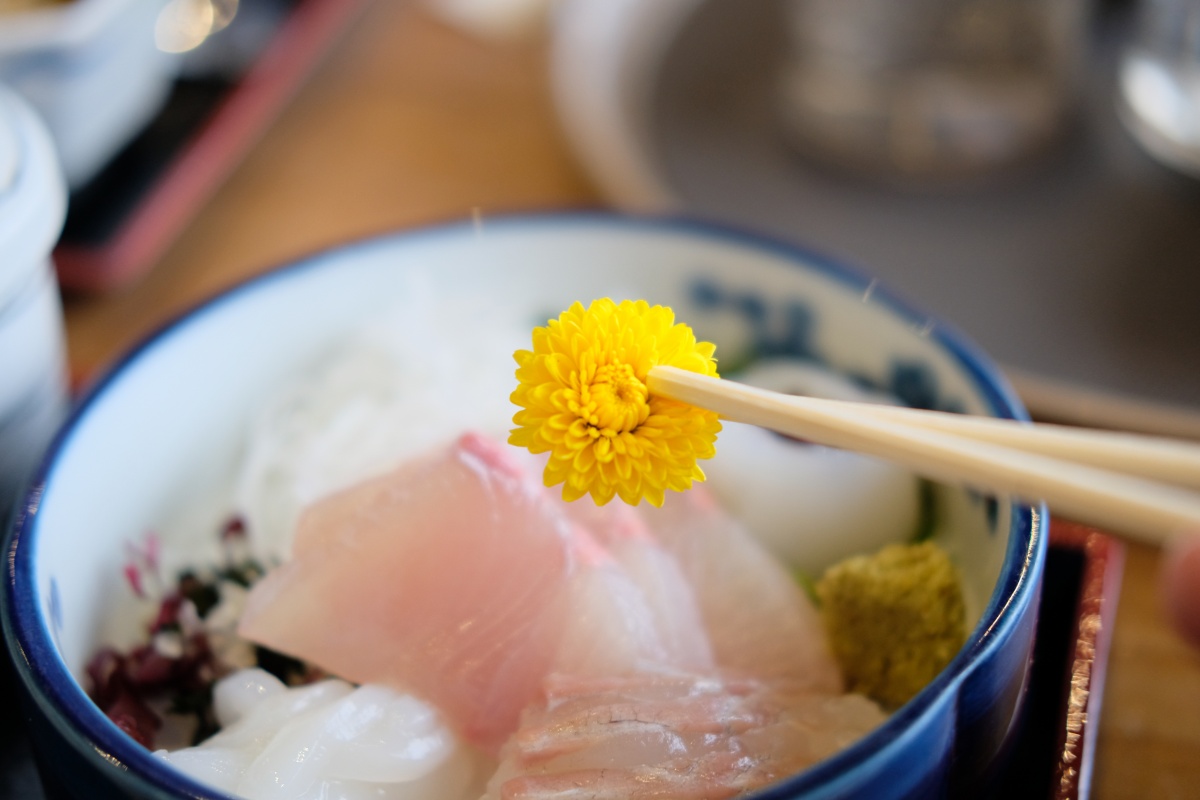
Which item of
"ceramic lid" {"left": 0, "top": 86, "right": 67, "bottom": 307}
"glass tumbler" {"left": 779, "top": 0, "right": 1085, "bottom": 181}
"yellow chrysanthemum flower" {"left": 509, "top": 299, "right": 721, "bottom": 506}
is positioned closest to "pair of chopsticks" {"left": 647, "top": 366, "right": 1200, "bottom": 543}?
"yellow chrysanthemum flower" {"left": 509, "top": 299, "right": 721, "bottom": 506}

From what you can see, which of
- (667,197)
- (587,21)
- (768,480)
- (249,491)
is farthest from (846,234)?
(249,491)

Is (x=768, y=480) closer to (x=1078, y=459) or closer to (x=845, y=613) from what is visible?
(x=845, y=613)

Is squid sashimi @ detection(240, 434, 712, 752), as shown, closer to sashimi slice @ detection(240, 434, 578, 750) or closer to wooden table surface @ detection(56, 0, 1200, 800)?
sashimi slice @ detection(240, 434, 578, 750)

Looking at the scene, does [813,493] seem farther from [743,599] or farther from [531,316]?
[531,316]

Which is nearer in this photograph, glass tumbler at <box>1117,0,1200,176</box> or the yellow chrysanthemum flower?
the yellow chrysanthemum flower

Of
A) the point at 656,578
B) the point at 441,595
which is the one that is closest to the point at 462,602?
the point at 441,595

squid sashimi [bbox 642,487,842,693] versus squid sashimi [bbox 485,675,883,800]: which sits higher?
squid sashimi [bbox 642,487,842,693]
